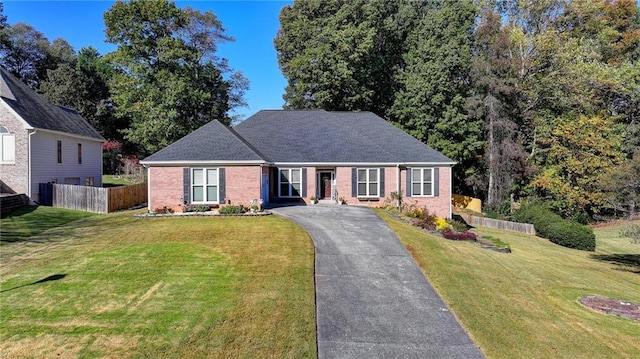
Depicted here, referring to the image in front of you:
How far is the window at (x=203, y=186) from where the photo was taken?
18.5m

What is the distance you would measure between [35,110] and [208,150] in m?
12.1

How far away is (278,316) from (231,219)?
9.64 metres

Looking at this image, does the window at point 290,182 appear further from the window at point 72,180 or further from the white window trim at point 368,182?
the window at point 72,180

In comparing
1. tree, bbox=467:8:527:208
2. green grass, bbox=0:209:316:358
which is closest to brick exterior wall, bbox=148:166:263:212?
green grass, bbox=0:209:316:358

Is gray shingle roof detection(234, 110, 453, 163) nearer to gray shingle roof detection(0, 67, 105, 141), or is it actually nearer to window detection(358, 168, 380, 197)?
window detection(358, 168, 380, 197)

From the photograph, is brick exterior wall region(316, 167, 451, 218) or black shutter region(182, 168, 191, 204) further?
brick exterior wall region(316, 167, 451, 218)

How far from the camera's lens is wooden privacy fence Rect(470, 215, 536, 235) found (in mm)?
23900

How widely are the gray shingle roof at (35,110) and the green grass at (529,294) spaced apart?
68.9 feet

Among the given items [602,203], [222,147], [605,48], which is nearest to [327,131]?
[222,147]

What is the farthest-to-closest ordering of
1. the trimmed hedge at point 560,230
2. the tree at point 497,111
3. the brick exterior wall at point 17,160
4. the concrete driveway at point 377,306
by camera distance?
1. the tree at point 497,111
2. the trimmed hedge at point 560,230
3. the brick exterior wall at point 17,160
4. the concrete driveway at point 377,306

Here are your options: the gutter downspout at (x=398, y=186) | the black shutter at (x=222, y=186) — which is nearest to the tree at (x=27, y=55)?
the black shutter at (x=222, y=186)

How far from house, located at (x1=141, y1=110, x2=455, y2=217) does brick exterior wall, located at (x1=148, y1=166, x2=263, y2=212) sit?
51mm

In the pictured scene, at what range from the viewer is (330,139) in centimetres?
2461

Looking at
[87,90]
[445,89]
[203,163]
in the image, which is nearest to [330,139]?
[203,163]
